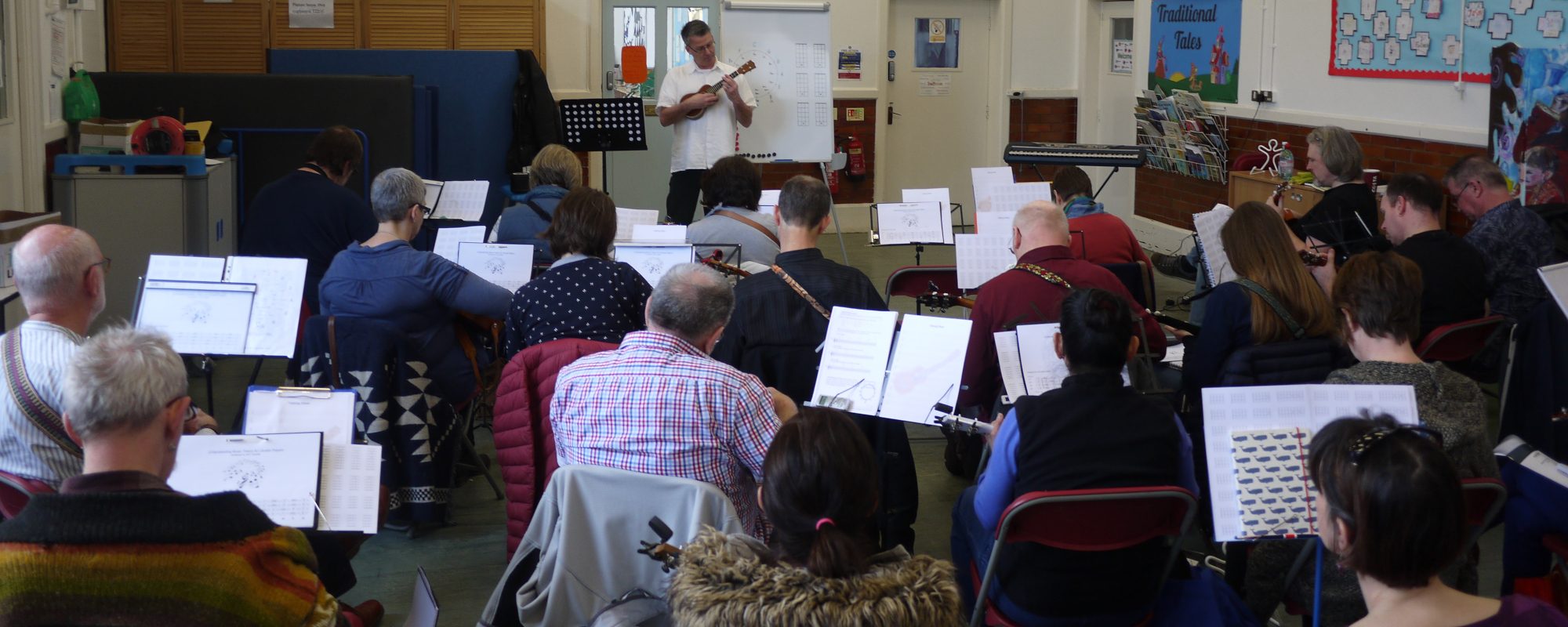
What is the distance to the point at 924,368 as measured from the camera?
321 centimetres

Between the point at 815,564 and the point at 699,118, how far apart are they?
6.12m

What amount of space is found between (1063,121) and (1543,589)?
28.2 feet

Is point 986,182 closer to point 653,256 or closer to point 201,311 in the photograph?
point 653,256

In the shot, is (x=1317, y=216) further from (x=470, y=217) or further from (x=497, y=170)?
(x=497, y=170)

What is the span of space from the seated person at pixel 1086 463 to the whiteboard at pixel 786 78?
19.7 feet

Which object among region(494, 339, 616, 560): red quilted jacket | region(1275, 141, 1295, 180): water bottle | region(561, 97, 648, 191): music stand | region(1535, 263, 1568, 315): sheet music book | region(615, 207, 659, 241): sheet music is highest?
region(561, 97, 648, 191): music stand

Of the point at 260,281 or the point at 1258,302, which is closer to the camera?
the point at 1258,302

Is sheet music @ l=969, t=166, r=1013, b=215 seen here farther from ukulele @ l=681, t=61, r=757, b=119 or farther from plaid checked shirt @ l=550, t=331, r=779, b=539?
plaid checked shirt @ l=550, t=331, r=779, b=539

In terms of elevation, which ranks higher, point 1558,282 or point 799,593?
point 1558,282

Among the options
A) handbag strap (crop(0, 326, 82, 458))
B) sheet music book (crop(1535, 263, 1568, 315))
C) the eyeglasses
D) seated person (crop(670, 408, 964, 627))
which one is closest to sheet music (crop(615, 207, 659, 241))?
handbag strap (crop(0, 326, 82, 458))

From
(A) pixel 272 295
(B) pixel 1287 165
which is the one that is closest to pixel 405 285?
(A) pixel 272 295

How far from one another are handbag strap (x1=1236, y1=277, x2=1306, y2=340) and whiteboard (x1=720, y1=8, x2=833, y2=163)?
5.33 metres

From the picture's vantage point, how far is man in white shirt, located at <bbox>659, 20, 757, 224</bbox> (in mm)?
7715

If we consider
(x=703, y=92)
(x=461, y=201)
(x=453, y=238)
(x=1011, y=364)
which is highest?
(x=703, y=92)
